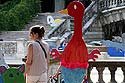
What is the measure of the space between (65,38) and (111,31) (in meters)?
8.05

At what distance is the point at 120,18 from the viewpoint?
27656 millimetres

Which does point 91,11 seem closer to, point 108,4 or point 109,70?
point 108,4

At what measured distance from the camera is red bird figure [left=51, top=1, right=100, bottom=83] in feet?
23.0

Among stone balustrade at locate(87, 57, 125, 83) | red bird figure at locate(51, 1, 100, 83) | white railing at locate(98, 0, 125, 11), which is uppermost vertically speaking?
white railing at locate(98, 0, 125, 11)

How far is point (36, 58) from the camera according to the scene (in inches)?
261

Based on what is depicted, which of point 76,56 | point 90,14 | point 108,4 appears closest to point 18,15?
point 90,14

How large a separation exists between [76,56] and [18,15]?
79.7ft

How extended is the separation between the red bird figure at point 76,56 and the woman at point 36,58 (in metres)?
0.42

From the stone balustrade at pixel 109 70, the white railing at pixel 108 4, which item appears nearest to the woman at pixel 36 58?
the stone balustrade at pixel 109 70

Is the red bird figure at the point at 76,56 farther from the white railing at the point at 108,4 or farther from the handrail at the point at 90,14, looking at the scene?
the handrail at the point at 90,14

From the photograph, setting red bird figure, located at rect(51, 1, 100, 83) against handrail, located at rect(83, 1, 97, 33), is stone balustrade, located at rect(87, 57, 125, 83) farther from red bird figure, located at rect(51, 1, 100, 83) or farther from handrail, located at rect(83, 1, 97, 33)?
handrail, located at rect(83, 1, 97, 33)

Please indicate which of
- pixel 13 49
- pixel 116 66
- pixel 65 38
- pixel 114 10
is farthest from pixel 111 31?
pixel 116 66

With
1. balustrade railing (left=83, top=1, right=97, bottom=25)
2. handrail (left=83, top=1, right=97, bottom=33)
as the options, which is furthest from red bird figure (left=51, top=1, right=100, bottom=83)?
balustrade railing (left=83, top=1, right=97, bottom=25)

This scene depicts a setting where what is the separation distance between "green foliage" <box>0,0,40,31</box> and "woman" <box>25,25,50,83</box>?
22599 mm
